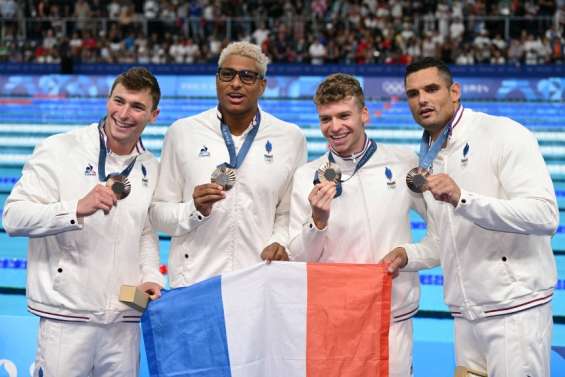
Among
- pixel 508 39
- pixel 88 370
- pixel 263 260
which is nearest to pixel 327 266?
pixel 263 260

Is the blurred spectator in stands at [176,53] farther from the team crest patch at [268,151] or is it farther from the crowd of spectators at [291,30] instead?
the team crest patch at [268,151]

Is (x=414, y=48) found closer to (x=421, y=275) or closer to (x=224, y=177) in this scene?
(x=421, y=275)

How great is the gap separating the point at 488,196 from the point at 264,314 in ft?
3.07

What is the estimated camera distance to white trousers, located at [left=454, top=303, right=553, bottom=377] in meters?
2.87

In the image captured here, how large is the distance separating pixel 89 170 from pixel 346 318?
111 centimetres

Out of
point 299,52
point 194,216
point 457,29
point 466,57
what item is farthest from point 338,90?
point 299,52

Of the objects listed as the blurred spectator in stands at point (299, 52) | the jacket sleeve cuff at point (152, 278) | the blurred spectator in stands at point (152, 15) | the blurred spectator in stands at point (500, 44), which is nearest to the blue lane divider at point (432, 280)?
the jacket sleeve cuff at point (152, 278)

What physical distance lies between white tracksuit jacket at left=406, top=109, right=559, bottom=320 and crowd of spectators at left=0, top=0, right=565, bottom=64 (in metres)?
14.8

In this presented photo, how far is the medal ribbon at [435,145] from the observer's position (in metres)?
2.97

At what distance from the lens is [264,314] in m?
3.10

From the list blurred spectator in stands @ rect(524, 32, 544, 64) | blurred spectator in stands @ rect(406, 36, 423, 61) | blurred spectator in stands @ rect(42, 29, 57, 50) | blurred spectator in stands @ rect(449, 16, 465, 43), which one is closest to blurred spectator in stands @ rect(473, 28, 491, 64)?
blurred spectator in stands @ rect(449, 16, 465, 43)

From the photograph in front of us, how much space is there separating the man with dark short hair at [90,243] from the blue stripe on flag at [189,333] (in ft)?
0.23

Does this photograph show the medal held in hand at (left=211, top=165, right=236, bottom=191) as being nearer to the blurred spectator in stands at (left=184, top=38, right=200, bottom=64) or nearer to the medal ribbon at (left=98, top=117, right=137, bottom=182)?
the medal ribbon at (left=98, top=117, right=137, bottom=182)

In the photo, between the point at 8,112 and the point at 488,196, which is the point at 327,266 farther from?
the point at 8,112
